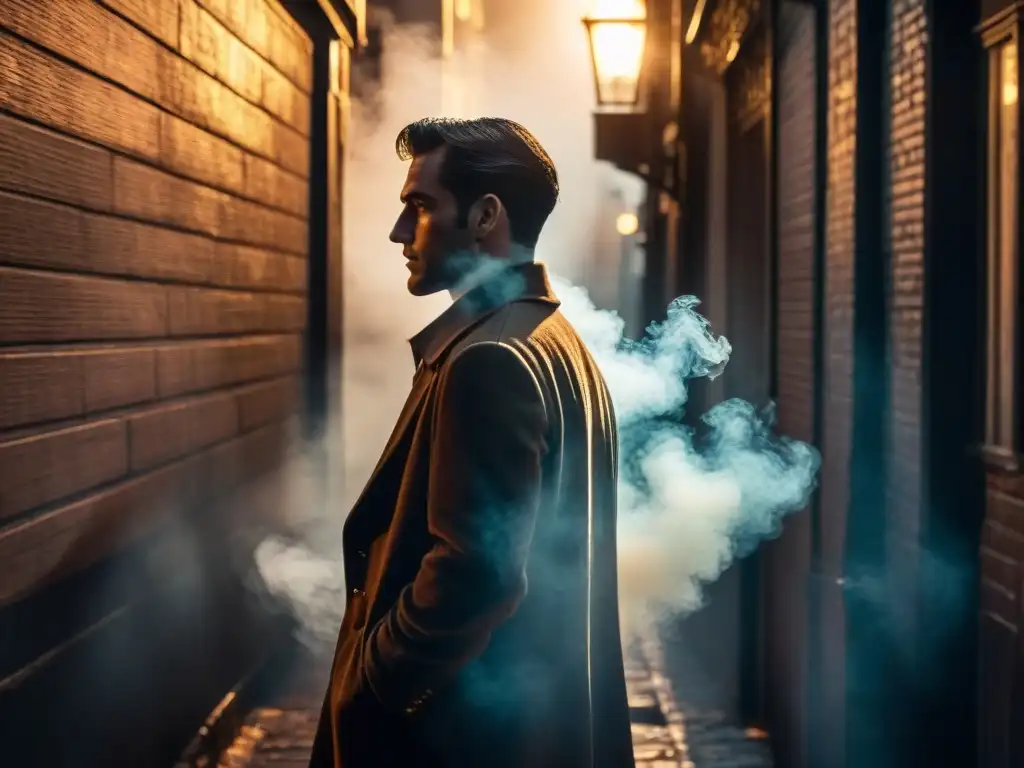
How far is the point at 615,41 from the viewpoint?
32.1ft

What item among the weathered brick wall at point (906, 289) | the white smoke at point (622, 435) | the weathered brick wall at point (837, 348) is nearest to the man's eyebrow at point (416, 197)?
the white smoke at point (622, 435)

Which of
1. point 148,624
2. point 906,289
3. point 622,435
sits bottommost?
point 148,624

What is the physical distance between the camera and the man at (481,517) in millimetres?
2508

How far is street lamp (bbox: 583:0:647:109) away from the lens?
31.5 feet

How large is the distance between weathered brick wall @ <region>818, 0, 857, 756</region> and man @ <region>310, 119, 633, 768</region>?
9.20 feet

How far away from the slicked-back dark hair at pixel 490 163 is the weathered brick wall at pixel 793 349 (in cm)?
363

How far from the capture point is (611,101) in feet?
35.3

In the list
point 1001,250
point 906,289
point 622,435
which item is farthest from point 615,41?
point 1001,250

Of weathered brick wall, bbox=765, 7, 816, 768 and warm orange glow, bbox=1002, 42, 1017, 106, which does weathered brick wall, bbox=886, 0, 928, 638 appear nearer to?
warm orange glow, bbox=1002, 42, 1017, 106

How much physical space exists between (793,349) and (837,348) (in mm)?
1134

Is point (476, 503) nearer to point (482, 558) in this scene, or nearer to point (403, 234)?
point (482, 558)

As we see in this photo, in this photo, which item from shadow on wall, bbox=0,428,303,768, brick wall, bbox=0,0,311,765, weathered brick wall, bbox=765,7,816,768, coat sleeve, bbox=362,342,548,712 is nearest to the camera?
coat sleeve, bbox=362,342,548,712

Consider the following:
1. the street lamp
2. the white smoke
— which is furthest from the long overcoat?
the street lamp

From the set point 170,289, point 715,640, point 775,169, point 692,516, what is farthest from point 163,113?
point 715,640
